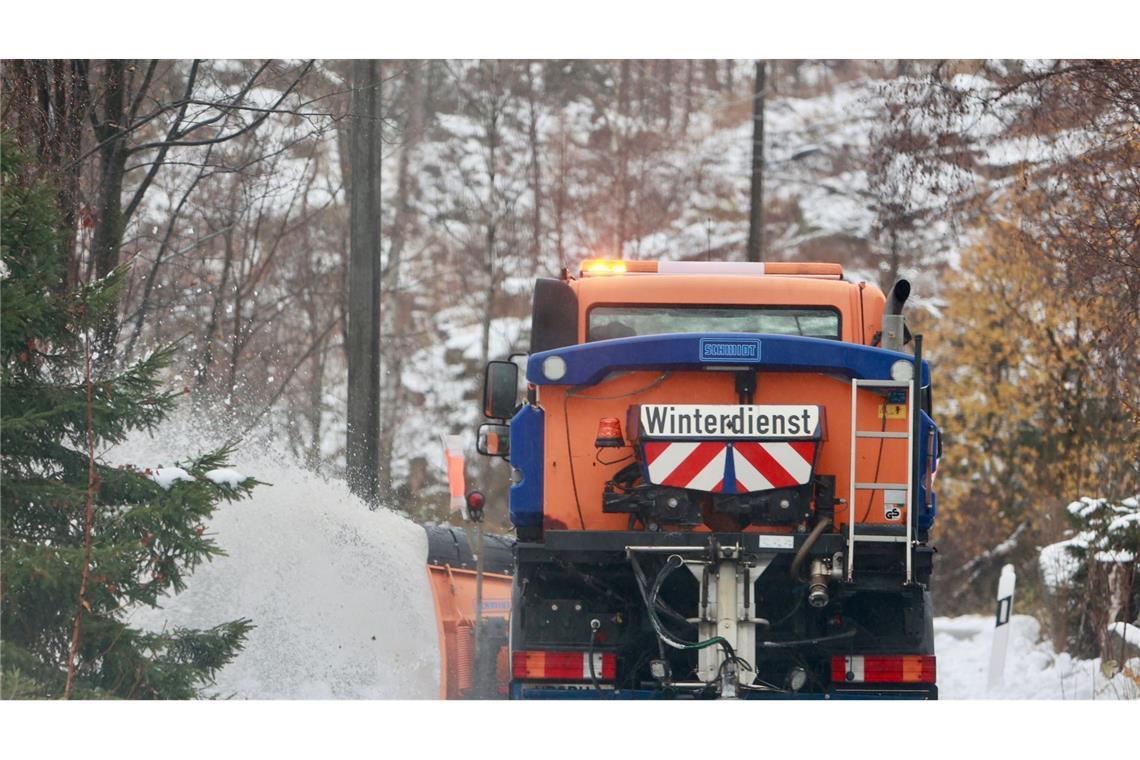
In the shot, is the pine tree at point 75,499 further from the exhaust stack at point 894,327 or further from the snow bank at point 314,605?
the exhaust stack at point 894,327

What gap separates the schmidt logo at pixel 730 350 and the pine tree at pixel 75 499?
292 cm

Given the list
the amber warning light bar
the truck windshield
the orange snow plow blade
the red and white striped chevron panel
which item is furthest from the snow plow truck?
the amber warning light bar

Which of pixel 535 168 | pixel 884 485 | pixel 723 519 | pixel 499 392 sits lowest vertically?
pixel 723 519

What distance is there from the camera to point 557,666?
6613mm

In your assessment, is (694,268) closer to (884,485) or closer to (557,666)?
(884,485)

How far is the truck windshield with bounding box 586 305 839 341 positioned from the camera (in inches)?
300

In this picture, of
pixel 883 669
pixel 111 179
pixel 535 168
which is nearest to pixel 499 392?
pixel 883 669

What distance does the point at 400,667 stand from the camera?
A: 9516mm

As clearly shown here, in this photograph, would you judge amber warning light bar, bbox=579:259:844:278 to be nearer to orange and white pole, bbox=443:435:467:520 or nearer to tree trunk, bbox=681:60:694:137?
orange and white pole, bbox=443:435:467:520

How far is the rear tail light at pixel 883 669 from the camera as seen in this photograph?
6703 mm

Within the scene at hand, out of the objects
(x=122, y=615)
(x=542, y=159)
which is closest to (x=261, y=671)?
(x=122, y=615)

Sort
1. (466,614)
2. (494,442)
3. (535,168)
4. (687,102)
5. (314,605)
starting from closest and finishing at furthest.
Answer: (494,442) < (466,614) < (314,605) < (535,168) < (687,102)

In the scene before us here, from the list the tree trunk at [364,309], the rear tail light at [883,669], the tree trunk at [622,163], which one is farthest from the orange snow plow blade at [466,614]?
the tree trunk at [622,163]

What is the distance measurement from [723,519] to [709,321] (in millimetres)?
1429
